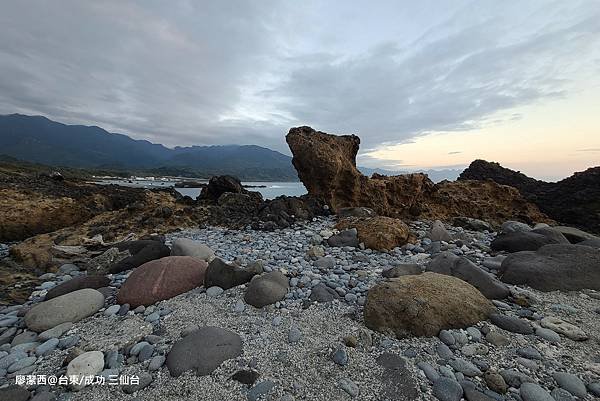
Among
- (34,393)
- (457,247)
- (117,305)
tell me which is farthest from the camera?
(457,247)

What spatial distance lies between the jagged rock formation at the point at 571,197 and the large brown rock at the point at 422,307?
1041 cm

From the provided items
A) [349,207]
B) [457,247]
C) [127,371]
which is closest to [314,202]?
[349,207]

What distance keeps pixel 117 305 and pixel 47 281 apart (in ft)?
7.73

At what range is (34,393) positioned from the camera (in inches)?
95.0

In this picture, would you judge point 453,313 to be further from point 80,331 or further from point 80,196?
point 80,196

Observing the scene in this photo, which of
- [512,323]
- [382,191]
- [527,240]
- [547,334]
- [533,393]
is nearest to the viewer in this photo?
[533,393]

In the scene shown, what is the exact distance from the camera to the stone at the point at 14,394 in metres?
2.31

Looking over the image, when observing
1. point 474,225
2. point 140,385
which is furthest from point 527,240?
point 140,385

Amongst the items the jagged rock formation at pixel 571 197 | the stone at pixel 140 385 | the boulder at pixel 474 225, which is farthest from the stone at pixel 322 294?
the jagged rock formation at pixel 571 197

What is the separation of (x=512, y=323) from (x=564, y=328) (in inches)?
20.3

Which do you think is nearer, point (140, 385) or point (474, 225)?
point (140, 385)

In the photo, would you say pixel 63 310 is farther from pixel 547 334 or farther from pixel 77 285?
pixel 547 334

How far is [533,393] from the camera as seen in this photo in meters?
2.23

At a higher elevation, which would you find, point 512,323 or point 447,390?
point 512,323
